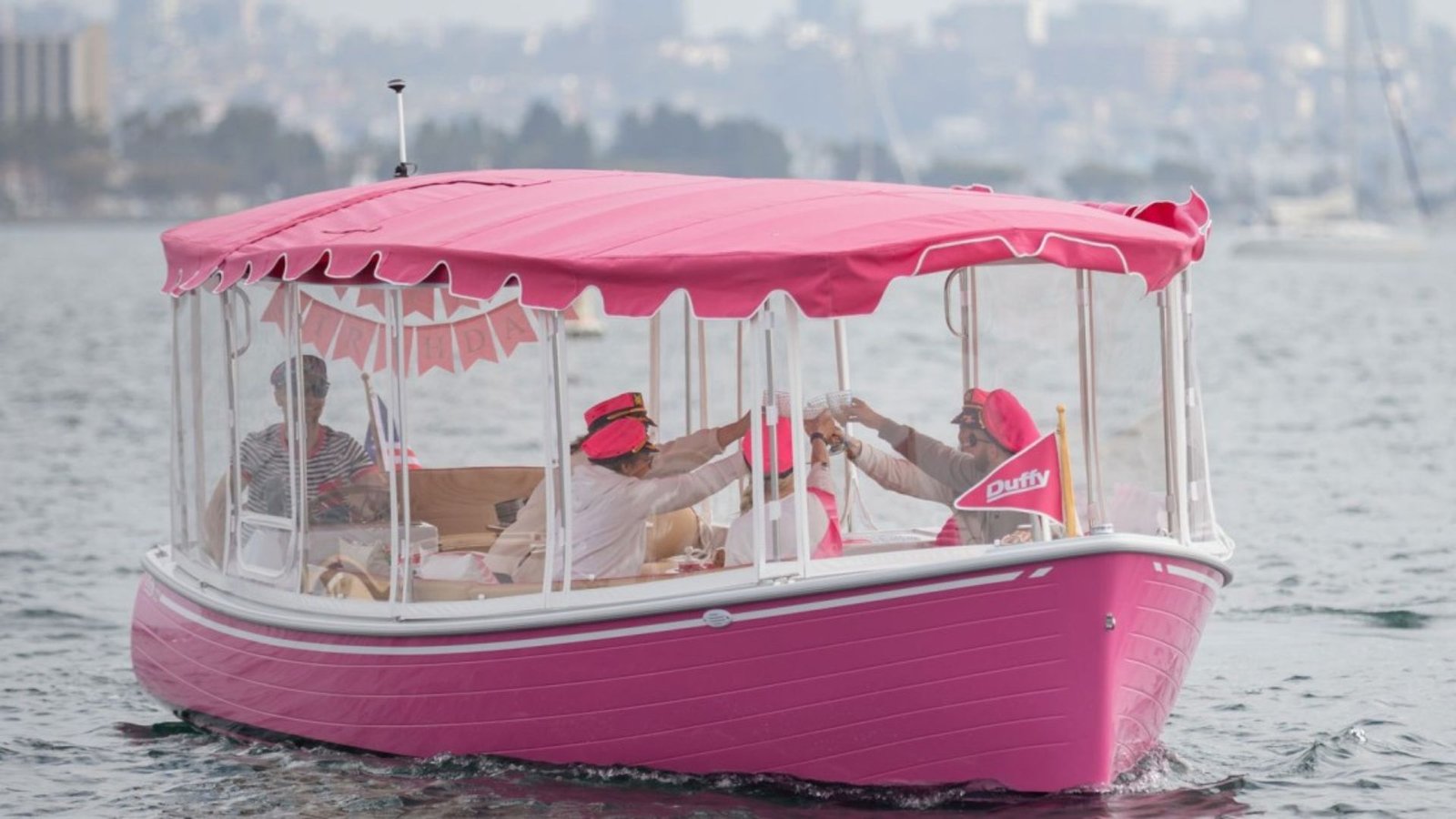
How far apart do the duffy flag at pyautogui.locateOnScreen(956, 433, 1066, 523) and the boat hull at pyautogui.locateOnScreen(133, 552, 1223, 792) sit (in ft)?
0.94

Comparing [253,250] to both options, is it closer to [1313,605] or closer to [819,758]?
[819,758]

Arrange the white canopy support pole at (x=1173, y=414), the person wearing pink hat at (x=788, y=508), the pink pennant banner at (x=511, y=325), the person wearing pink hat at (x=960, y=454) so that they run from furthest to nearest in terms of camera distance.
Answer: the pink pennant banner at (x=511, y=325) → the white canopy support pole at (x=1173, y=414) → the person wearing pink hat at (x=960, y=454) → the person wearing pink hat at (x=788, y=508)

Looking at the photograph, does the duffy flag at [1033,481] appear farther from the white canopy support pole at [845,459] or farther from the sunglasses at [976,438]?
the white canopy support pole at [845,459]

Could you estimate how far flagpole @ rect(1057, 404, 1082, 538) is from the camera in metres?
9.84

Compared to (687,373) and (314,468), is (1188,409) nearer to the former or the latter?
(687,373)

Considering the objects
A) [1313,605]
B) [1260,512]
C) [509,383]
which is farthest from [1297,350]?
[509,383]

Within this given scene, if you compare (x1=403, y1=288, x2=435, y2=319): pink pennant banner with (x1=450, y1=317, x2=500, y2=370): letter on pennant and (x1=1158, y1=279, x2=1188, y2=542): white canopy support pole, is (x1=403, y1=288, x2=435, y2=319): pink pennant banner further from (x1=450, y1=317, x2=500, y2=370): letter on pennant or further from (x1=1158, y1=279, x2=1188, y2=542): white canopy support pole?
(x1=1158, y1=279, x2=1188, y2=542): white canopy support pole

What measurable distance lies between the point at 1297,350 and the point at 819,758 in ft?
144

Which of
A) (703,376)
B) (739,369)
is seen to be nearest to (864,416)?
(739,369)

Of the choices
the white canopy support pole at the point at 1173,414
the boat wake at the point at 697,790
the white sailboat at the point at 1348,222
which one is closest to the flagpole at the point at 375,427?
the boat wake at the point at 697,790

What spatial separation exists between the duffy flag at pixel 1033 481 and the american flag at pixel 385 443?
10.4ft

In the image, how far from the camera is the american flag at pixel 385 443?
1147cm

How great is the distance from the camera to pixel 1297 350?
5241 cm

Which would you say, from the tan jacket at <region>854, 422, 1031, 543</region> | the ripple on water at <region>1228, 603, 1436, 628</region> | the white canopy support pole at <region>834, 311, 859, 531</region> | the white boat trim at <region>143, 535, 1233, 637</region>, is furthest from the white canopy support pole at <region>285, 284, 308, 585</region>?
the ripple on water at <region>1228, 603, 1436, 628</region>
